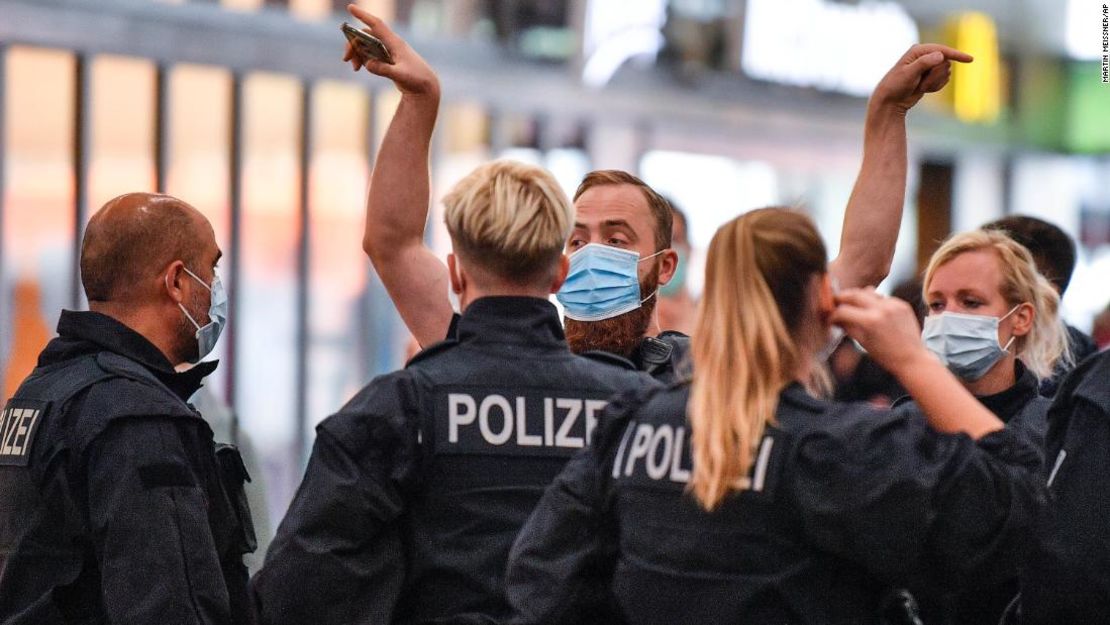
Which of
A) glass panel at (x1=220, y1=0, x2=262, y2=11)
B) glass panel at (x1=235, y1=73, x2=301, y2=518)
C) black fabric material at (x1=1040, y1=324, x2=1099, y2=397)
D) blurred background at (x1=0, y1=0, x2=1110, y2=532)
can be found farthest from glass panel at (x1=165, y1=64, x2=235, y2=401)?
black fabric material at (x1=1040, y1=324, x2=1099, y2=397)

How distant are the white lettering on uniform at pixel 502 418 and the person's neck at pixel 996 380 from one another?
1340mm

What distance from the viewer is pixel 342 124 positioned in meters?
8.71

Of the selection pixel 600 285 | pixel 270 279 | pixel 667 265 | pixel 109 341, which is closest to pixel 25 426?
pixel 109 341

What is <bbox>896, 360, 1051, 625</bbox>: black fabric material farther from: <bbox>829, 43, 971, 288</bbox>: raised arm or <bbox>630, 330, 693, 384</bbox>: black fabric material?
<bbox>630, 330, 693, 384</bbox>: black fabric material

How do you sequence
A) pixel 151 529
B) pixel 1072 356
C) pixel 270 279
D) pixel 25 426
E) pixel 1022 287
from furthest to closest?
1. pixel 270 279
2. pixel 1072 356
3. pixel 1022 287
4. pixel 25 426
5. pixel 151 529

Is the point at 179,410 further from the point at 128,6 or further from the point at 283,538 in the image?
the point at 128,6

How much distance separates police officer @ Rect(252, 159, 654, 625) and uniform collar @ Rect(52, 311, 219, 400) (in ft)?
2.14

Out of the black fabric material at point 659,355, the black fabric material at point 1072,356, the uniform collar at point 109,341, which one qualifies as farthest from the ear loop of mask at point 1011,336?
the uniform collar at point 109,341

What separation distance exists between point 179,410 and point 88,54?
5042 millimetres

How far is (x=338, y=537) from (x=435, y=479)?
0.19 meters

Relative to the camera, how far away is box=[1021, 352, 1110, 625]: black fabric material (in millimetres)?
2635

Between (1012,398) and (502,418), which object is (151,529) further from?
(1012,398)

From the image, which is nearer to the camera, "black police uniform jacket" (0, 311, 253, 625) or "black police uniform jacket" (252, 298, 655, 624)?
"black police uniform jacket" (252, 298, 655, 624)

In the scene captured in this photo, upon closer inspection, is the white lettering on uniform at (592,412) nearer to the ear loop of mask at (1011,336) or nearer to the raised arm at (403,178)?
the raised arm at (403,178)
